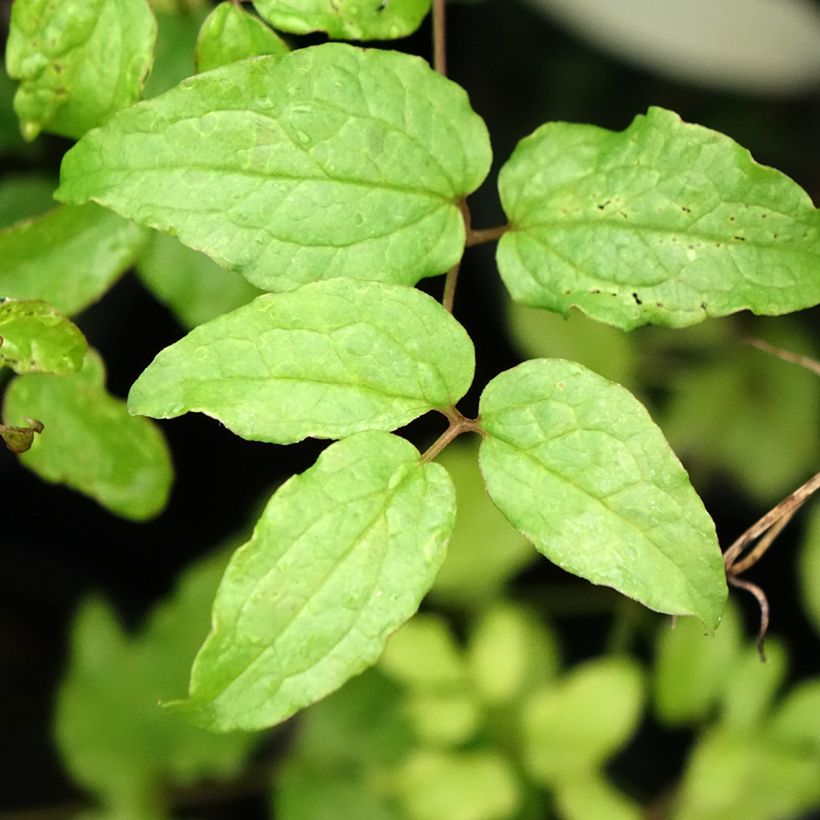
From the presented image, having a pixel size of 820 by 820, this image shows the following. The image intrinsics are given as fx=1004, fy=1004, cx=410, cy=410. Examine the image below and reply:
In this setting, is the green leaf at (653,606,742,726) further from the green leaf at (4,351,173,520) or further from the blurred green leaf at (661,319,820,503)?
the green leaf at (4,351,173,520)

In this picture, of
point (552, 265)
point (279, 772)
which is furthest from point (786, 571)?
point (552, 265)

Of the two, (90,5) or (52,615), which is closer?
(90,5)

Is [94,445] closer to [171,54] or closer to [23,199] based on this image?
[23,199]

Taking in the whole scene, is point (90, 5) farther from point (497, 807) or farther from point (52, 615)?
point (52, 615)

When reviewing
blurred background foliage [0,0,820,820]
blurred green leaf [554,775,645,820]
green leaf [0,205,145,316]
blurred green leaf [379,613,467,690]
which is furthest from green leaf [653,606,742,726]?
green leaf [0,205,145,316]

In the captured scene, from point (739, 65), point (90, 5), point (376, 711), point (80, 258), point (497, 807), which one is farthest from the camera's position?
point (739, 65)

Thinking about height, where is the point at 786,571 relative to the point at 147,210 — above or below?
below

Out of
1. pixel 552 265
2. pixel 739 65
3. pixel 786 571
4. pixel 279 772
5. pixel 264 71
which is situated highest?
pixel 264 71
